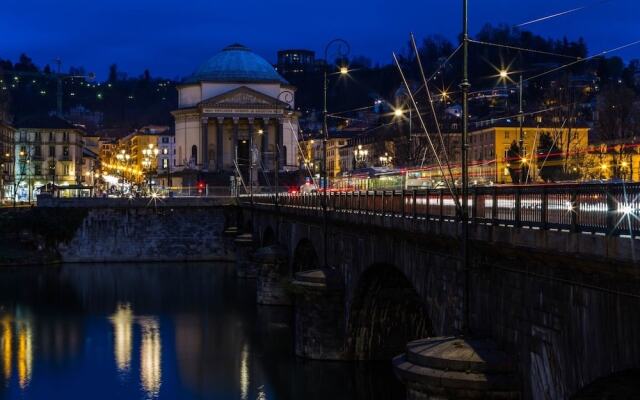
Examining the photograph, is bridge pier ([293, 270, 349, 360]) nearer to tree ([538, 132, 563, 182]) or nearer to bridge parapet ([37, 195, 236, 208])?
tree ([538, 132, 563, 182])

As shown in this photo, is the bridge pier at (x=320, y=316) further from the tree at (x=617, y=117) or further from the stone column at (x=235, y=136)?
the stone column at (x=235, y=136)

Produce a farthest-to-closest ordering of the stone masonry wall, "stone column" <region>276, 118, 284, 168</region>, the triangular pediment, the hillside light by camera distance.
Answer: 1. "stone column" <region>276, 118, 284, 168</region>
2. the triangular pediment
3. the stone masonry wall
4. the hillside light

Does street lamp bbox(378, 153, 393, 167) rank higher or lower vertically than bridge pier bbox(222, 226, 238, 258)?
higher

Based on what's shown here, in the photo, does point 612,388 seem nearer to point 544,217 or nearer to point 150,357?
point 544,217

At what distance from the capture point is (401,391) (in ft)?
120

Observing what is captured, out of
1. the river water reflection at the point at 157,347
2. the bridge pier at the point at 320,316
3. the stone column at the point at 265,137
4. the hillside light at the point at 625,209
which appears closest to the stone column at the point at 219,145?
the stone column at the point at 265,137

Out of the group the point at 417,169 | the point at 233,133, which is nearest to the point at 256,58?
the point at 233,133

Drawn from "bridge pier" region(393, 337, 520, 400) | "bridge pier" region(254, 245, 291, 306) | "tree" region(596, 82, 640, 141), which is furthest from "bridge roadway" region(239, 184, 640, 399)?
"tree" region(596, 82, 640, 141)

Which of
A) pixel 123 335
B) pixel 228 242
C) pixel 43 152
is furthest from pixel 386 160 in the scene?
pixel 43 152

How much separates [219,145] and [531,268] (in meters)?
112

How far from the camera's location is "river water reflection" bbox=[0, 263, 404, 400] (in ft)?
124

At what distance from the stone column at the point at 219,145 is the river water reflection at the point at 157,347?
54196 millimetres

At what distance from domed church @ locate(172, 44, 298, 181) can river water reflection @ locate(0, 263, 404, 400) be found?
5382 cm

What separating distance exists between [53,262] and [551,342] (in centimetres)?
7909
